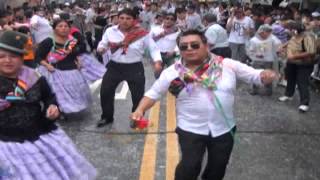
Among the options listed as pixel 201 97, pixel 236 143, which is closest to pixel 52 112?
pixel 201 97

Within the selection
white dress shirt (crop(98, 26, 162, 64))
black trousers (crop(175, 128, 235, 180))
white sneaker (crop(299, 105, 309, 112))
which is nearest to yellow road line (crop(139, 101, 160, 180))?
white dress shirt (crop(98, 26, 162, 64))

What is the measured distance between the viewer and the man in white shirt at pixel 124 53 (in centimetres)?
746

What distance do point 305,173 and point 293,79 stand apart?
14.2ft

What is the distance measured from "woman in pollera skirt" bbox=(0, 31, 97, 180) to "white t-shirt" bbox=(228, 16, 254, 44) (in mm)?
9252

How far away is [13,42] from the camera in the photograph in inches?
153

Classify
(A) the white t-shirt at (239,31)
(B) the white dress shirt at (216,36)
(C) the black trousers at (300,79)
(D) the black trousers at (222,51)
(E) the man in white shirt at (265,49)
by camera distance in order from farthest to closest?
(A) the white t-shirt at (239,31), (D) the black trousers at (222,51), (B) the white dress shirt at (216,36), (E) the man in white shirt at (265,49), (C) the black trousers at (300,79)

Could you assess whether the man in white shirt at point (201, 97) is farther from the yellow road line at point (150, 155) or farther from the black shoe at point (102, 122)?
the black shoe at point (102, 122)

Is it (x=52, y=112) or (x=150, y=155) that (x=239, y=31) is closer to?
(x=150, y=155)

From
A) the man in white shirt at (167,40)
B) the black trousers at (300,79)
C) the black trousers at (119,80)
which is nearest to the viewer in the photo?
the black trousers at (119,80)

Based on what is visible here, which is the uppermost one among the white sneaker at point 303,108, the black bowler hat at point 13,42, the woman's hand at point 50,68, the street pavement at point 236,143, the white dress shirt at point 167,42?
the black bowler hat at point 13,42

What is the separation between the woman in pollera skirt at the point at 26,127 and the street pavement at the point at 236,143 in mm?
1587

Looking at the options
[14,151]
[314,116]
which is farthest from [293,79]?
[14,151]

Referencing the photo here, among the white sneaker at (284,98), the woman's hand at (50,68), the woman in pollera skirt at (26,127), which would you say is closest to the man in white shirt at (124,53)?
the woman's hand at (50,68)

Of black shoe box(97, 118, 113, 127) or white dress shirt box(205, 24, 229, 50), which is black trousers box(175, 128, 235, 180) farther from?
white dress shirt box(205, 24, 229, 50)
